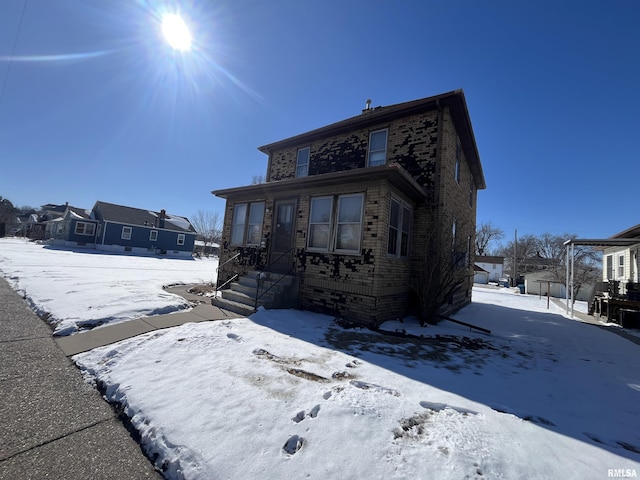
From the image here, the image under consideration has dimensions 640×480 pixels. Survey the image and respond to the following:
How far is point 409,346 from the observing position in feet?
16.9

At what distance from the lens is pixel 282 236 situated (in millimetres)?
8547

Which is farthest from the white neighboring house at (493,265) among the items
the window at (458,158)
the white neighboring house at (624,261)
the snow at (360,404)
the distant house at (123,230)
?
the snow at (360,404)

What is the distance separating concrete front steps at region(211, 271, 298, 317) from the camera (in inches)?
263

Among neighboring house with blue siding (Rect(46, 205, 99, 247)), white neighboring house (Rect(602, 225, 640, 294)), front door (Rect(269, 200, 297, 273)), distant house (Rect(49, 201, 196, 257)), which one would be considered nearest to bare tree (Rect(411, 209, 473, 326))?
front door (Rect(269, 200, 297, 273))

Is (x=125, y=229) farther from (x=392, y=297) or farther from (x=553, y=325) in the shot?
(x=553, y=325)

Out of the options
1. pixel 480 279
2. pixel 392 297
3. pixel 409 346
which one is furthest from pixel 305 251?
pixel 480 279

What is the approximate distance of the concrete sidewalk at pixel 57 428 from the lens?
205 cm

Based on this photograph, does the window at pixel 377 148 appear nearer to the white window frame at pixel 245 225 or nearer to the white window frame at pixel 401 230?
the white window frame at pixel 401 230

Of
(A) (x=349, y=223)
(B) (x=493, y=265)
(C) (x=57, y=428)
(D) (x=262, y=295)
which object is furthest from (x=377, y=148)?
(B) (x=493, y=265)

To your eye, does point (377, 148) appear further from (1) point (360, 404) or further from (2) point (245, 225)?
(1) point (360, 404)

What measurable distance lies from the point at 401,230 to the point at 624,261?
1506 centimetres

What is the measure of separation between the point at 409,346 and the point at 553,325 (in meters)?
7.05

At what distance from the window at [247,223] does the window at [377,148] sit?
4.00 meters

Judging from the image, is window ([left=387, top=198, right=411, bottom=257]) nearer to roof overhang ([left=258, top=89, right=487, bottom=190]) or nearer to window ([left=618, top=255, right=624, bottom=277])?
roof overhang ([left=258, top=89, right=487, bottom=190])
